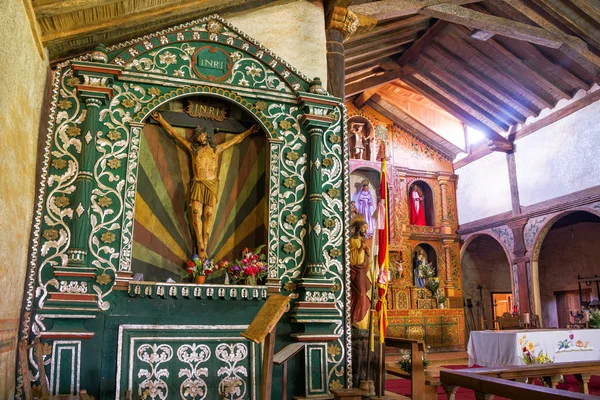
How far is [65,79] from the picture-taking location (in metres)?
5.07

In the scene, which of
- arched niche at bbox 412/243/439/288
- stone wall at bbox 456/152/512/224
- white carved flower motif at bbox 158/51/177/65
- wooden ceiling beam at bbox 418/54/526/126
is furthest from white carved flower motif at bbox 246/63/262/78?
stone wall at bbox 456/152/512/224

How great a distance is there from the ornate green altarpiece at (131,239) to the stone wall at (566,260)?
34.2 ft

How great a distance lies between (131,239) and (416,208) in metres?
10.4

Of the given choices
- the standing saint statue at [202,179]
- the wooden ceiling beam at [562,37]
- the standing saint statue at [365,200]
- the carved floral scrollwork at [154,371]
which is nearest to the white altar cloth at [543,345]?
the standing saint statue at [365,200]

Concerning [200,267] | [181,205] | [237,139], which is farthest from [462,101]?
[200,267]

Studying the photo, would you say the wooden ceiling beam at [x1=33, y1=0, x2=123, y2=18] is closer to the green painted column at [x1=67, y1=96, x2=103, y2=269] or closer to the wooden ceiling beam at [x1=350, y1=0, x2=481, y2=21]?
the green painted column at [x1=67, y1=96, x2=103, y2=269]

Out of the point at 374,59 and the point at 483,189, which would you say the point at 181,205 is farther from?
the point at 483,189

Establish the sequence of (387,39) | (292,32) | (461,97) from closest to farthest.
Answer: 1. (292,32)
2. (387,39)
3. (461,97)

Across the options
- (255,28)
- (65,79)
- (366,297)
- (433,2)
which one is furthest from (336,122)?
(433,2)

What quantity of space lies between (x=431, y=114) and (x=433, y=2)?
653 cm

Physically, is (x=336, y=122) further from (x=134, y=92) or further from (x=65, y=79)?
(x=65, y=79)

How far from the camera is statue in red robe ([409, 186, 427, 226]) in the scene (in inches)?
551

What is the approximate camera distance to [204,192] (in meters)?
5.36

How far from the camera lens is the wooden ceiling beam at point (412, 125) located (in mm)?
14070
